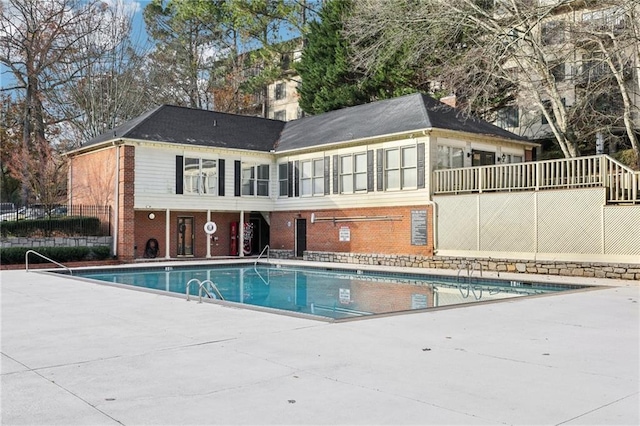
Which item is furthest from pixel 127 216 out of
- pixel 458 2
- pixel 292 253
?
pixel 458 2

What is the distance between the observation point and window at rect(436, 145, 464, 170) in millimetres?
22078

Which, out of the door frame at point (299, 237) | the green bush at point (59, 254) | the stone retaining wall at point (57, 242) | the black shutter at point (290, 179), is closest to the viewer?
the green bush at point (59, 254)

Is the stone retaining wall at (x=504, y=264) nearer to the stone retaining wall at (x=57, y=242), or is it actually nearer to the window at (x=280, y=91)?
the stone retaining wall at (x=57, y=242)

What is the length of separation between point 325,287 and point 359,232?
823cm

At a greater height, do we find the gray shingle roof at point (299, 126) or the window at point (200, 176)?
the gray shingle roof at point (299, 126)

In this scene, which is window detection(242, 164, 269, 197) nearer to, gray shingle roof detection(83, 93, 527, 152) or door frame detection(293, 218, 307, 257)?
gray shingle roof detection(83, 93, 527, 152)

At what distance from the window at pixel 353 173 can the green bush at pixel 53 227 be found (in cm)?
1000

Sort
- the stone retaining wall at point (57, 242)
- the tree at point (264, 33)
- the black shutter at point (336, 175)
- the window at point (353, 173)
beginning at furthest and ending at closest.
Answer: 1. the tree at point (264, 33)
2. the black shutter at point (336, 175)
3. the window at point (353, 173)
4. the stone retaining wall at point (57, 242)

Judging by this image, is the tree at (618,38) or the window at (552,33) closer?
the tree at (618,38)

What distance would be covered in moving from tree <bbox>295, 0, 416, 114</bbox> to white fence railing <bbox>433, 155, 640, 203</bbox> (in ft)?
36.9

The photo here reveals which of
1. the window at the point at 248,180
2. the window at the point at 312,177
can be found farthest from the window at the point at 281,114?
the window at the point at 312,177

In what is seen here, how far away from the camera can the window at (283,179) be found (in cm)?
2745

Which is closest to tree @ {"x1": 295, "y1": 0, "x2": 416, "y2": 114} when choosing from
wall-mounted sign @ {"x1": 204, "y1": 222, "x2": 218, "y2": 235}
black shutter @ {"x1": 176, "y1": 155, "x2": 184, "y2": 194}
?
black shutter @ {"x1": 176, "y1": 155, "x2": 184, "y2": 194}

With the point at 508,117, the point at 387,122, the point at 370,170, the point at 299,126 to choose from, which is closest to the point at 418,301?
the point at 370,170
